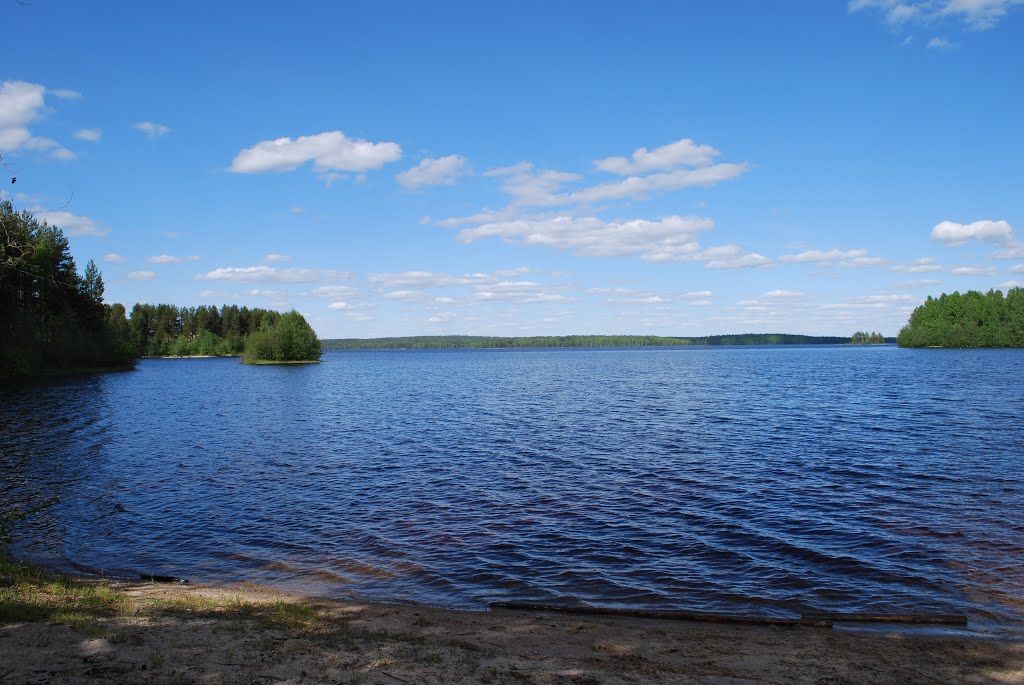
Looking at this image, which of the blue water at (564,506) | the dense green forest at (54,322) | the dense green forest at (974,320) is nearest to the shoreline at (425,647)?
the blue water at (564,506)

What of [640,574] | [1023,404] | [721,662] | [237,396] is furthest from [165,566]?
[237,396]

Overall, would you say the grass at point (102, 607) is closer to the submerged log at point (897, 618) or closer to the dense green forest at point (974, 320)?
the submerged log at point (897, 618)

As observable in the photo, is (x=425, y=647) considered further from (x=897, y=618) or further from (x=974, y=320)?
(x=974, y=320)

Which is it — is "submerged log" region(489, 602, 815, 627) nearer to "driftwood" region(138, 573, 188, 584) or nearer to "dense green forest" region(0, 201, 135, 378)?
"driftwood" region(138, 573, 188, 584)

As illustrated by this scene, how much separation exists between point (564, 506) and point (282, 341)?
495 feet

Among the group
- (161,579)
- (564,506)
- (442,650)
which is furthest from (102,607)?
(564,506)

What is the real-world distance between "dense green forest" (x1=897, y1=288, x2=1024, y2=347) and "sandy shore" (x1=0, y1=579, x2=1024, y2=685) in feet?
686

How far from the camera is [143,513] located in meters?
21.3

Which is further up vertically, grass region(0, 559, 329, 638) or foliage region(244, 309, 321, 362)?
foliage region(244, 309, 321, 362)

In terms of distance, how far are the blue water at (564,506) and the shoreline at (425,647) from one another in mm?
1871

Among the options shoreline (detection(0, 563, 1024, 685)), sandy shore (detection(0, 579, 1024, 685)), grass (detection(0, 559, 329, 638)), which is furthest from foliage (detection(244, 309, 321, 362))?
sandy shore (detection(0, 579, 1024, 685))

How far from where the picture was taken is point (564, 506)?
828 inches

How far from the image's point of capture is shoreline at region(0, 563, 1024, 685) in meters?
8.37

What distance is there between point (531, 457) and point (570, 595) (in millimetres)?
16910
